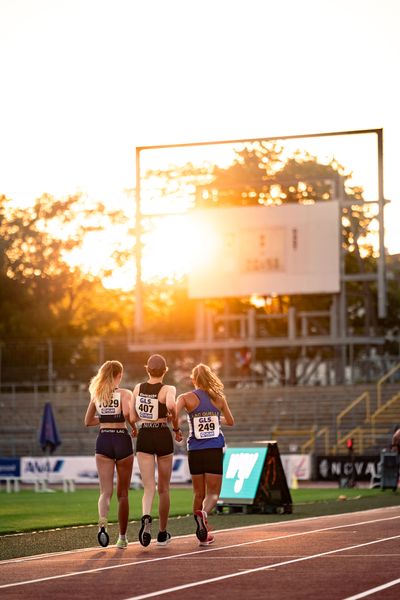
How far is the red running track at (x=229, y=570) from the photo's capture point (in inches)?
449

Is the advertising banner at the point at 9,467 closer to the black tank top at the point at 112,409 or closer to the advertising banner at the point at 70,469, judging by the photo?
the advertising banner at the point at 70,469

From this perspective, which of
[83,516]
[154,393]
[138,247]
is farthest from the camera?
[138,247]

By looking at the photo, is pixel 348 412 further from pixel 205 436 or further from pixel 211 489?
pixel 205 436

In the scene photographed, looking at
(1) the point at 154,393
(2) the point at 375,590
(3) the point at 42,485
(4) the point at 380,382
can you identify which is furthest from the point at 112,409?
(4) the point at 380,382

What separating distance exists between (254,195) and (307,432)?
42.0 ft

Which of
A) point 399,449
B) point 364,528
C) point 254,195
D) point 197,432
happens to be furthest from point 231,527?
point 254,195

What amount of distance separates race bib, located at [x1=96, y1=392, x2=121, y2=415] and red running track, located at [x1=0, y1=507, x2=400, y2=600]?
1.46 meters

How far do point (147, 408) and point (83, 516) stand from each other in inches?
406

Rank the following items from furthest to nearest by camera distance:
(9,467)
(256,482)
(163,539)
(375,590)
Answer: (9,467)
(256,482)
(163,539)
(375,590)

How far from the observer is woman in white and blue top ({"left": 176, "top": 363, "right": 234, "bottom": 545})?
16344 millimetres

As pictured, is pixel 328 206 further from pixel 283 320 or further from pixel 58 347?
pixel 58 347

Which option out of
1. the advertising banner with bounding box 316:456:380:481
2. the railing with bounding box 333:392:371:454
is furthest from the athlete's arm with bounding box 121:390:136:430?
the railing with bounding box 333:392:371:454

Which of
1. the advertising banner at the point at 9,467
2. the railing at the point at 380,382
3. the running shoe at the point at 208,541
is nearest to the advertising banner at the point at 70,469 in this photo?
the advertising banner at the point at 9,467

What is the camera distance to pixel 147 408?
16016 millimetres
